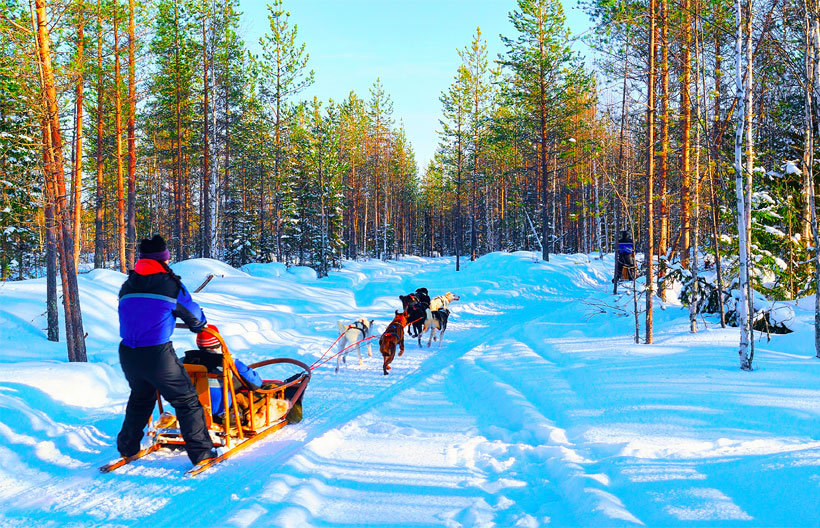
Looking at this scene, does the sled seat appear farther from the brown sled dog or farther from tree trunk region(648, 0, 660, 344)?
tree trunk region(648, 0, 660, 344)

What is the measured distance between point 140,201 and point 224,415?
149 feet

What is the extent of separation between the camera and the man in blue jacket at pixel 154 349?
3.96 metres

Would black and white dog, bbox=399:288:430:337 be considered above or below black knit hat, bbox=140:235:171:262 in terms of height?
below

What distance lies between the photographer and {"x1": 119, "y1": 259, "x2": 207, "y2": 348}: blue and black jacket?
3941 mm

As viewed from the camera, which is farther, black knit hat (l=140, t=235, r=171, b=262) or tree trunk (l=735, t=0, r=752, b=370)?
tree trunk (l=735, t=0, r=752, b=370)

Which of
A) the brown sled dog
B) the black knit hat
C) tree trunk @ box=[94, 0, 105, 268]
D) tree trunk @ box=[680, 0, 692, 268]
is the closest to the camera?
the black knit hat

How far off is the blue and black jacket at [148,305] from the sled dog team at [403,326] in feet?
13.3

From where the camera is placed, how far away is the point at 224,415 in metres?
4.42

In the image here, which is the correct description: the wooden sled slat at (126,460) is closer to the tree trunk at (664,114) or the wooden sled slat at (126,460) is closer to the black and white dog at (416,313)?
the black and white dog at (416,313)

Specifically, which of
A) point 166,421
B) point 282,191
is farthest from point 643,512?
point 282,191

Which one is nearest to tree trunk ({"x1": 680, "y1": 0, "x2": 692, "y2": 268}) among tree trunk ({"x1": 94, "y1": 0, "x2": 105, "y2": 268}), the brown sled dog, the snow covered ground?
the snow covered ground

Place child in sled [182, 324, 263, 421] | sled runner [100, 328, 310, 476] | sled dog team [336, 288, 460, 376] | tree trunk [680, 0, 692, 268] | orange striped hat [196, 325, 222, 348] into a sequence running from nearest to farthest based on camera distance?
1. sled runner [100, 328, 310, 476]
2. child in sled [182, 324, 263, 421]
3. orange striped hat [196, 325, 222, 348]
4. sled dog team [336, 288, 460, 376]
5. tree trunk [680, 0, 692, 268]

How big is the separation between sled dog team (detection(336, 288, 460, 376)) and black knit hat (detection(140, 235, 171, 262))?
4.17 meters

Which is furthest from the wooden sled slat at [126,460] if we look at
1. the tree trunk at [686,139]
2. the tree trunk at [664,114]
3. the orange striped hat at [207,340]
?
the tree trunk at [686,139]
